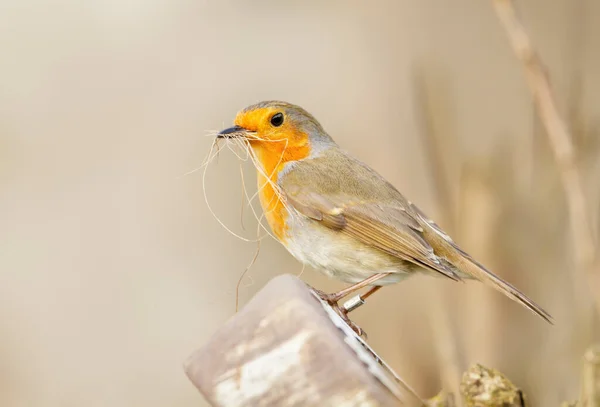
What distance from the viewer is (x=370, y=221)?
8.18 feet

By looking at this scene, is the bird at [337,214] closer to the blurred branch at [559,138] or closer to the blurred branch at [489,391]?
the blurred branch at [559,138]

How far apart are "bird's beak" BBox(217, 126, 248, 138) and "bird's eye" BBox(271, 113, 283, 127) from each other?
11 centimetres

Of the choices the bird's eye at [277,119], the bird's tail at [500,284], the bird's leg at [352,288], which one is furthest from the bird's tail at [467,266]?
the bird's eye at [277,119]

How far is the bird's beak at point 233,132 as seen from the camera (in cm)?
244

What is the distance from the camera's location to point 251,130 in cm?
256

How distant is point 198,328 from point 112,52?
158cm

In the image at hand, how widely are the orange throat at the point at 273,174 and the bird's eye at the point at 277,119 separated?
0.22 ft

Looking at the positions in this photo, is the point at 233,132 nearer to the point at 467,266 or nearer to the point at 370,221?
the point at 370,221

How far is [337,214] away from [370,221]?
0.10 m

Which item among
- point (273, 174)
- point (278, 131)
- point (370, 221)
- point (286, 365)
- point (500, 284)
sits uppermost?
point (278, 131)

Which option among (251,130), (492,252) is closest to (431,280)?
(492,252)

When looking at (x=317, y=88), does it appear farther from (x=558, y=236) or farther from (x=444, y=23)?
(x=558, y=236)

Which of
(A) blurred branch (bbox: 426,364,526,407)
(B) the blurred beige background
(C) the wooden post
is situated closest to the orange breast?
(B) the blurred beige background

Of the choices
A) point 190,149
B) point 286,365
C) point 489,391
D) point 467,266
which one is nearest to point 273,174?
point 467,266
